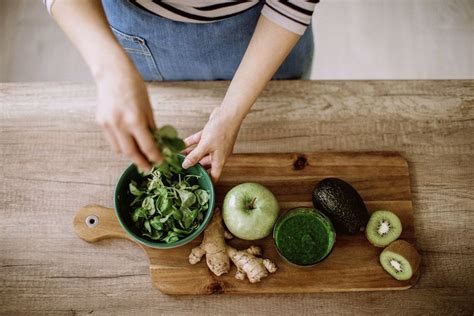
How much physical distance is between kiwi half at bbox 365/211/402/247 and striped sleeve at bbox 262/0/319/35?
559mm

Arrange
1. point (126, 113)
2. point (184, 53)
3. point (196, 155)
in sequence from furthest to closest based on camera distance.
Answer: point (184, 53)
point (196, 155)
point (126, 113)

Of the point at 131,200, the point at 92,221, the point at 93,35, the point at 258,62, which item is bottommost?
the point at 92,221

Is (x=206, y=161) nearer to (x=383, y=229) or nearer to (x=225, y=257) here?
(x=225, y=257)

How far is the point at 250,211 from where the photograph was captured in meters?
1.20

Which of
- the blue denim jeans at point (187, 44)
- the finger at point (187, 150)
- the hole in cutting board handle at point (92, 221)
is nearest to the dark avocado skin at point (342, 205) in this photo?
the finger at point (187, 150)

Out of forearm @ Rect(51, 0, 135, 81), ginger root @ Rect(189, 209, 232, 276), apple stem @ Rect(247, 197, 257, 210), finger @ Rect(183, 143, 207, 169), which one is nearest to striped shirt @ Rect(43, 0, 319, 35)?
forearm @ Rect(51, 0, 135, 81)

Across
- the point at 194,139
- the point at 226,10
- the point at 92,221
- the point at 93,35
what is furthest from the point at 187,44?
the point at 92,221

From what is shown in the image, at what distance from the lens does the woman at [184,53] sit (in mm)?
789

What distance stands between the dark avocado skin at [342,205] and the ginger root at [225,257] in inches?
8.4

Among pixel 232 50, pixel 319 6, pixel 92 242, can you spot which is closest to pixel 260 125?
pixel 232 50

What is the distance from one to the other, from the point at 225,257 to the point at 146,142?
543mm

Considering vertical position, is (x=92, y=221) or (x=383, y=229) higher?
(x=383, y=229)

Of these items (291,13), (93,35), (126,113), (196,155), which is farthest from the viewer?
(196,155)

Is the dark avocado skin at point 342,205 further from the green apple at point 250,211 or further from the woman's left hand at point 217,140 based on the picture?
the woman's left hand at point 217,140
